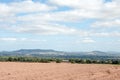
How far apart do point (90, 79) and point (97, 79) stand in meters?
0.80

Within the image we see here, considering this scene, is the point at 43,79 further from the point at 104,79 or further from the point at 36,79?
the point at 104,79

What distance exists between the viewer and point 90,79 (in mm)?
31234

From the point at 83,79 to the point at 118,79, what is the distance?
13.0 feet

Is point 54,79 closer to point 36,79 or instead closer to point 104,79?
point 36,79

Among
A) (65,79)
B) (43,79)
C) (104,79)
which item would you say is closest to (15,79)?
(43,79)

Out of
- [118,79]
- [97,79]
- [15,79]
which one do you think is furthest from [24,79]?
[118,79]

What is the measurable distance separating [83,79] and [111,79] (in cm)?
318

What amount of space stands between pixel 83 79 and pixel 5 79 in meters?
9.03

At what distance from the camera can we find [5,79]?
31562 millimetres

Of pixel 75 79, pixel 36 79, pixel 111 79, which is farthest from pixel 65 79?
pixel 111 79

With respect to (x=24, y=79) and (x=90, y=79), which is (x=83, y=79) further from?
(x=24, y=79)

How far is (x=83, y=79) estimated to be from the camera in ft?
103

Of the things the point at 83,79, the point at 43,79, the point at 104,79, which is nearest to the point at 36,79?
the point at 43,79

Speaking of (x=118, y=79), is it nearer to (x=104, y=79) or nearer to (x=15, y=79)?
(x=104, y=79)
